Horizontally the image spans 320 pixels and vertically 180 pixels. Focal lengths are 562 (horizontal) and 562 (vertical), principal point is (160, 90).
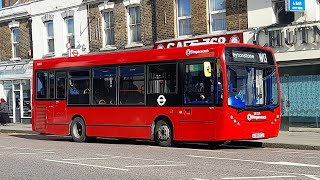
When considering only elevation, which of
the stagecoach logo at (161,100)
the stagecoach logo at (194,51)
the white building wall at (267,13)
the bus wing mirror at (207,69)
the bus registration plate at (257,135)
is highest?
the white building wall at (267,13)

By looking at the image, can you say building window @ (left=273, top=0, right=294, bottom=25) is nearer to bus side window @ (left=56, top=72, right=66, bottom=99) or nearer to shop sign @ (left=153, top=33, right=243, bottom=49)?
shop sign @ (left=153, top=33, right=243, bottom=49)

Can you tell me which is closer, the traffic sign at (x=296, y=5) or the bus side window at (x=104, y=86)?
the bus side window at (x=104, y=86)

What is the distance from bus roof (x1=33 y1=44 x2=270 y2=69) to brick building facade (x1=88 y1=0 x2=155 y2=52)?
6.45 metres

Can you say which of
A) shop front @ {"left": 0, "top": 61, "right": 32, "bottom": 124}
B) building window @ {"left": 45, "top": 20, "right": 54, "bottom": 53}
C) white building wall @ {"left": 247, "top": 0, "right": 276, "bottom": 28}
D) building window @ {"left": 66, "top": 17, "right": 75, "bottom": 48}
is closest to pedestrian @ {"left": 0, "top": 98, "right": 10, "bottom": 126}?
shop front @ {"left": 0, "top": 61, "right": 32, "bottom": 124}

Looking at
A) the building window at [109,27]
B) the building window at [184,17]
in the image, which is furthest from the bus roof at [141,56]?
the building window at [109,27]

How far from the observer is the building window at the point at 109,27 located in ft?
96.6

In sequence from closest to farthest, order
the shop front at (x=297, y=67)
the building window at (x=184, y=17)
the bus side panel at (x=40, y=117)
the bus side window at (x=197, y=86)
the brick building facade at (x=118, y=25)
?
the bus side window at (x=197, y=86)
the shop front at (x=297, y=67)
the bus side panel at (x=40, y=117)
the building window at (x=184, y=17)
the brick building facade at (x=118, y=25)

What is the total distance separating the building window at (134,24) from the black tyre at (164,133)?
10858 mm

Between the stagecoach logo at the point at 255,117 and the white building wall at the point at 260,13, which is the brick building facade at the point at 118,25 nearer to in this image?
the white building wall at the point at 260,13

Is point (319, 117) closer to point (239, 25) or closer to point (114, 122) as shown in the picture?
point (239, 25)

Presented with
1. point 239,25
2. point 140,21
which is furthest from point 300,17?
point 140,21

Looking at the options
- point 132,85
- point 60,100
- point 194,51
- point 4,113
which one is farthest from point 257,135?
point 4,113

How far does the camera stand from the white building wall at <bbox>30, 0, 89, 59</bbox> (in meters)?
31.0

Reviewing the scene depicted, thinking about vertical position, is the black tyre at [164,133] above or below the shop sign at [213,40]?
below
